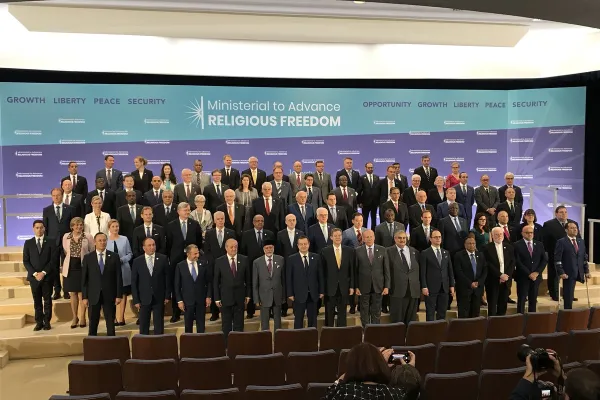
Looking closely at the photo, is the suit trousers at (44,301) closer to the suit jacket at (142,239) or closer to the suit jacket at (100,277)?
the suit jacket at (100,277)

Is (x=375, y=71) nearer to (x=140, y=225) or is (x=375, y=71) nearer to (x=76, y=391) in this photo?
(x=140, y=225)

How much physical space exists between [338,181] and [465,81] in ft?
16.1

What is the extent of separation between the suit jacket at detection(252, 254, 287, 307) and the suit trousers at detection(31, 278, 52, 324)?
2799 millimetres

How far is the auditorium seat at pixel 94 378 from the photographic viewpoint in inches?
200

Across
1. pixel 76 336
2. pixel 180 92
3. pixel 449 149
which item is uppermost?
pixel 180 92

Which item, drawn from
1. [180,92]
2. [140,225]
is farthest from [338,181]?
[180,92]

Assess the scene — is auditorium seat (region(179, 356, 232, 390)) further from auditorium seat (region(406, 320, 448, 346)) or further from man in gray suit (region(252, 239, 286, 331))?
man in gray suit (region(252, 239, 286, 331))

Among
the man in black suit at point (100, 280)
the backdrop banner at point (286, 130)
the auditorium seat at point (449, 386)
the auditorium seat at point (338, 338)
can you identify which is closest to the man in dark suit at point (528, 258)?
the auditorium seat at point (338, 338)

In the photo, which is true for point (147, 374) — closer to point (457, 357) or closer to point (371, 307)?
point (457, 357)

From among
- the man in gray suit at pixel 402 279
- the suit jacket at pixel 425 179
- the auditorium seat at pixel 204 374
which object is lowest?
the auditorium seat at pixel 204 374

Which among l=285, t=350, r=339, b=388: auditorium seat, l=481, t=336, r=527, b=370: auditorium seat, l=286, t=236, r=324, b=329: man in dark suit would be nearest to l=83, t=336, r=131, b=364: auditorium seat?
l=285, t=350, r=339, b=388: auditorium seat

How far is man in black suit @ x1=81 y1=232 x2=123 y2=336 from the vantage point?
290 inches

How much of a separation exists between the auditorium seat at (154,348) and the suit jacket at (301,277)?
1.99m

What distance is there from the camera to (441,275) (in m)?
7.80
